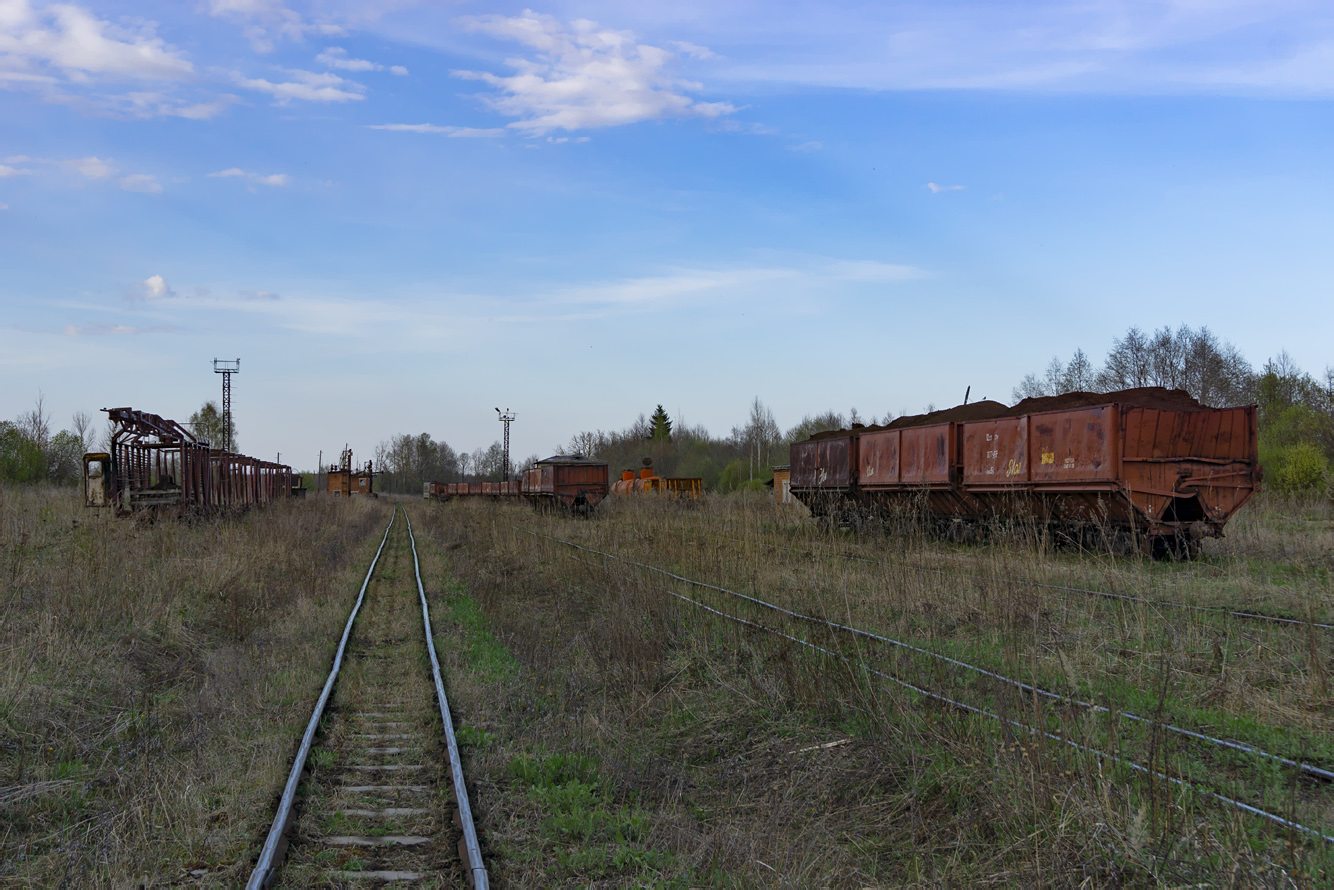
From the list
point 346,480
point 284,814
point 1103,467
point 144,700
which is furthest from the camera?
point 346,480

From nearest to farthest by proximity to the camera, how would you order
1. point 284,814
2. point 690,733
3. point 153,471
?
point 284,814, point 690,733, point 153,471

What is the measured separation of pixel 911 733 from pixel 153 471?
2320 centimetres

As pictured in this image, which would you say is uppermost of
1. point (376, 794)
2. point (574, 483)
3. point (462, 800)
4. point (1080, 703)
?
point (574, 483)

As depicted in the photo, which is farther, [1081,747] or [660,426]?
[660,426]

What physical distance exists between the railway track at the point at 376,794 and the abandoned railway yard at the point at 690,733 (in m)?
0.03

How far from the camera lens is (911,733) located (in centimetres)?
516

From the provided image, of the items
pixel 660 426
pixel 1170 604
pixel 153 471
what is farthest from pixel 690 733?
pixel 660 426

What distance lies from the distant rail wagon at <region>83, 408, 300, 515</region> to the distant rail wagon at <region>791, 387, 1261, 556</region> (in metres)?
18.2

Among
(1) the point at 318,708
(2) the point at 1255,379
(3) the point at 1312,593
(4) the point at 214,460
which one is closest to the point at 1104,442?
(3) the point at 1312,593

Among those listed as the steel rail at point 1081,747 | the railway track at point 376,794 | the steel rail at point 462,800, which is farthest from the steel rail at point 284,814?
the steel rail at point 1081,747

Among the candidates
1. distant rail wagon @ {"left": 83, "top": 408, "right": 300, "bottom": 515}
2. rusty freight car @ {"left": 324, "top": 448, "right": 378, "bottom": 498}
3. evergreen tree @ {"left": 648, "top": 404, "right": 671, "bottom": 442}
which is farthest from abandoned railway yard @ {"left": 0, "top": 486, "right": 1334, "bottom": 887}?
evergreen tree @ {"left": 648, "top": 404, "right": 671, "bottom": 442}

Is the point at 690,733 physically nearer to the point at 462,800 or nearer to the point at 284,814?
the point at 462,800

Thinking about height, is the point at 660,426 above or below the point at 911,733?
above

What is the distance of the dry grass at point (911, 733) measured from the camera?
151 inches
